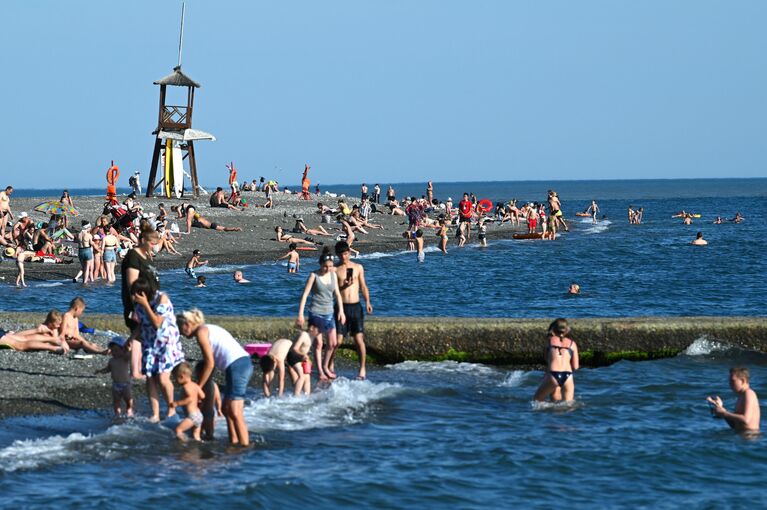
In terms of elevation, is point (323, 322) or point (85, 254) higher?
point (323, 322)

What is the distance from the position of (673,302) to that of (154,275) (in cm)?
1925

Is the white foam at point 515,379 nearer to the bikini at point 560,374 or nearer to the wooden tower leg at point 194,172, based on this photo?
the bikini at point 560,374

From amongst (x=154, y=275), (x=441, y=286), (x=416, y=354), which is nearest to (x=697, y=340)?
(x=416, y=354)

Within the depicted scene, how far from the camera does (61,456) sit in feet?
33.2

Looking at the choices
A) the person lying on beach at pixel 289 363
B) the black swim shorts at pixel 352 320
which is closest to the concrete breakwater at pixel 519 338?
the black swim shorts at pixel 352 320

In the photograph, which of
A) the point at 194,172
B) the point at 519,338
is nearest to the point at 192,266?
the point at 519,338

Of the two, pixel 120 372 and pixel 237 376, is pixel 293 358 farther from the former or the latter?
pixel 237 376

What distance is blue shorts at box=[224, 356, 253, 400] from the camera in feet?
32.8

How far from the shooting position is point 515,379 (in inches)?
563

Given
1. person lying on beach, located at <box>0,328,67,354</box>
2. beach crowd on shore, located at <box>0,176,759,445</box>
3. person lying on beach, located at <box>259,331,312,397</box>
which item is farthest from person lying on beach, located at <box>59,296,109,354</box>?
person lying on beach, located at <box>259,331,312,397</box>

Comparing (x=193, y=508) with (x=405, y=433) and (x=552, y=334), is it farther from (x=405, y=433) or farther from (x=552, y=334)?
(x=552, y=334)

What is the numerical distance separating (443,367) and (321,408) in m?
2.91

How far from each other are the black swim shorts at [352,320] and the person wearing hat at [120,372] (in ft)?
9.34

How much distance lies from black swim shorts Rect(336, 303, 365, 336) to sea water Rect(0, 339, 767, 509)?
2.17 feet
